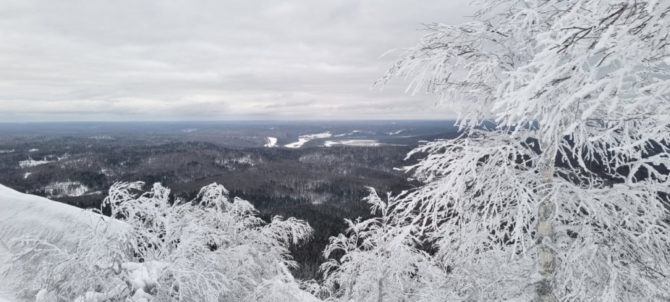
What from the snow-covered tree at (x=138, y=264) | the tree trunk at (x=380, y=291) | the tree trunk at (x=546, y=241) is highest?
the tree trunk at (x=546, y=241)

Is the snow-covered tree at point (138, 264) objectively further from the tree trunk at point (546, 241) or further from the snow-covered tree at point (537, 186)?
the tree trunk at point (546, 241)

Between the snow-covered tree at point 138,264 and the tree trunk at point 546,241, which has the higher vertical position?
the tree trunk at point 546,241

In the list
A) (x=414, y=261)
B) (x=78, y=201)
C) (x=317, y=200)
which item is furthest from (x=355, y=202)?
(x=414, y=261)

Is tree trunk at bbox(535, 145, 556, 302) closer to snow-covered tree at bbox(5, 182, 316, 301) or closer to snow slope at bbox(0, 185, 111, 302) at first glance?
snow-covered tree at bbox(5, 182, 316, 301)

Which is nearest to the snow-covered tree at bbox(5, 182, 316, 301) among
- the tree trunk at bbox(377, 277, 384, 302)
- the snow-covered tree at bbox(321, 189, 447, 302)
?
the snow-covered tree at bbox(321, 189, 447, 302)

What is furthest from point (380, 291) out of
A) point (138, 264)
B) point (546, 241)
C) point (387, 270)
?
point (546, 241)

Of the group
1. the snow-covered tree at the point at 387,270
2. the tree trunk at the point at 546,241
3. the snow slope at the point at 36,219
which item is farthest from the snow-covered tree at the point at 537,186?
the snow slope at the point at 36,219

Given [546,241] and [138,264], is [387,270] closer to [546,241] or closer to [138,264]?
[546,241]

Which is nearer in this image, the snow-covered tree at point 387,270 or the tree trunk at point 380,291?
the snow-covered tree at point 387,270
